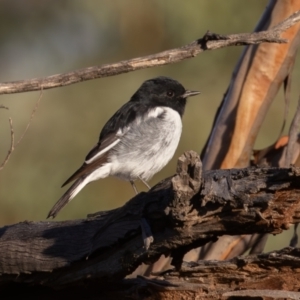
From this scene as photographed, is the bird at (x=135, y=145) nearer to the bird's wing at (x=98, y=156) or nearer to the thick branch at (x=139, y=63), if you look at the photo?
the bird's wing at (x=98, y=156)

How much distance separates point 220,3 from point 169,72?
1361 mm

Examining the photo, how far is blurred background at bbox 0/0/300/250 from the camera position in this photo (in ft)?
33.4

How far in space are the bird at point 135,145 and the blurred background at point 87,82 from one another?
341 cm

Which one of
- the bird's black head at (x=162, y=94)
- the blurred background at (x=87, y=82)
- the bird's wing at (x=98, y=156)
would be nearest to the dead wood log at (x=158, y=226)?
the bird's wing at (x=98, y=156)

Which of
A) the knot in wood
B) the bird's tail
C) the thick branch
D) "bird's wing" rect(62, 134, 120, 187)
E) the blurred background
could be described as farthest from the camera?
the blurred background

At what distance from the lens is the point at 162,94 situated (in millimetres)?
6105

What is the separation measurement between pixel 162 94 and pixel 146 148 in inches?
24.2

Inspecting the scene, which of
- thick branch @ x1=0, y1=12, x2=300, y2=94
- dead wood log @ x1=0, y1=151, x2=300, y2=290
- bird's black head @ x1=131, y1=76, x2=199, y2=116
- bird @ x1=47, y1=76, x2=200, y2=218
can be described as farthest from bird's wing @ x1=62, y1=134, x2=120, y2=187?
thick branch @ x1=0, y1=12, x2=300, y2=94

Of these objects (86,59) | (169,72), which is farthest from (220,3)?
(86,59)

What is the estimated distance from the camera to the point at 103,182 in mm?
10305

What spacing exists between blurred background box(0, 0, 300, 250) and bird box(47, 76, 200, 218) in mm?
3412

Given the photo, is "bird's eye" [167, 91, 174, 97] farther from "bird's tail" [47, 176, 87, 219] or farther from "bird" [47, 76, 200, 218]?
"bird's tail" [47, 176, 87, 219]

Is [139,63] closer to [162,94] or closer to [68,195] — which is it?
[68,195]

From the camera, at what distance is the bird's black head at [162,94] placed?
6.06m
